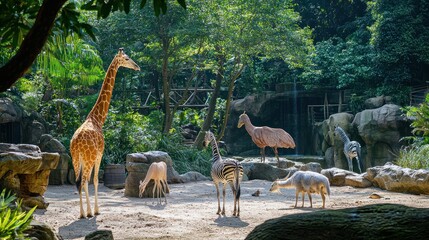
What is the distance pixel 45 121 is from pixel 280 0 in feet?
29.2

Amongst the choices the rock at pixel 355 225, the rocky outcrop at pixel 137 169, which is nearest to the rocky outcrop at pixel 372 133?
the rocky outcrop at pixel 137 169

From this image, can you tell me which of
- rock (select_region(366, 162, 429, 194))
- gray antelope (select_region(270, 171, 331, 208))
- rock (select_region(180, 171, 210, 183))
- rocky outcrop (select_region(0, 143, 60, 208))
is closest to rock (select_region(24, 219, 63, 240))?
rocky outcrop (select_region(0, 143, 60, 208))

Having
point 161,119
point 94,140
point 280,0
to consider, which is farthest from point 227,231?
point 161,119

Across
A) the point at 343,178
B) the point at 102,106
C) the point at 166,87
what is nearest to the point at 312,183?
the point at 102,106

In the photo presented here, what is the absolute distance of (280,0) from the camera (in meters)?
21.2

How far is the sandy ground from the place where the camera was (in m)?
8.12

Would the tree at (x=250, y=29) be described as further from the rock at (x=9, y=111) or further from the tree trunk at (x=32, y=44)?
the tree trunk at (x=32, y=44)

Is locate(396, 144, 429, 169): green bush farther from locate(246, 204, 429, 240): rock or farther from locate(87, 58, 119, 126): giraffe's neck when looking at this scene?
locate(246, 204, 429, 240): rock

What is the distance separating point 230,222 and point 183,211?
1.54 meters

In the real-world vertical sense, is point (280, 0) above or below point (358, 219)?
above

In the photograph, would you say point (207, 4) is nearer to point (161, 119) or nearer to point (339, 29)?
point (161, 119)

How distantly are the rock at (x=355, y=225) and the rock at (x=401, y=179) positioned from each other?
31.9ft

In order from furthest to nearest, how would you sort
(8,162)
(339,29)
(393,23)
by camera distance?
(339,29), (393,23), (8,162)

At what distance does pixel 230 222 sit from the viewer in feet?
29.3
